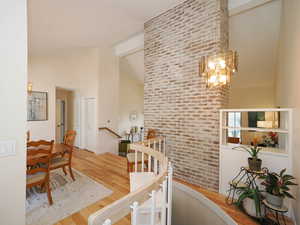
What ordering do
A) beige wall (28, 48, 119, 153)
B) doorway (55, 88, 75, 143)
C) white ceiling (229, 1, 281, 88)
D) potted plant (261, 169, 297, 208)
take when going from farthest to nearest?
doorway (55, 88, 75, 143) → beige wall (28, 48, 119, 153) → white ceiling (229, 1, 281, 88) → potted plant (261, 169, 297, 208)

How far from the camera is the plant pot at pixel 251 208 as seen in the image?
181 centimetres

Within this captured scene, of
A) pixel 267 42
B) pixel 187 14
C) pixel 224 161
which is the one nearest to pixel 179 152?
pixel 224 161

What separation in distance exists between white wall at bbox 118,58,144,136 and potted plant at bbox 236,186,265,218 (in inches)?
222

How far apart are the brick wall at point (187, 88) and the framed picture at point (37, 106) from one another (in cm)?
397

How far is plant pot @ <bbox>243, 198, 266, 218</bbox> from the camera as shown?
181 centimetres

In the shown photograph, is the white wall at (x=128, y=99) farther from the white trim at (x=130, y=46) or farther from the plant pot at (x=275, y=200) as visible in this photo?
the plant pot at (x=275, y=200)

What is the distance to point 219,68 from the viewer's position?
2260 mm

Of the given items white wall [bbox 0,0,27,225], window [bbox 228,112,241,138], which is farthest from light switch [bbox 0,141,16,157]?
window [bbox 228,112,241,138]

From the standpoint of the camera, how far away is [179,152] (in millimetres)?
3100

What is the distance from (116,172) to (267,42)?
488 cm

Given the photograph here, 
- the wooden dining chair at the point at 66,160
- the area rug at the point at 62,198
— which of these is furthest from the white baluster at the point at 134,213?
the wooden dining chair at the point at 66,160

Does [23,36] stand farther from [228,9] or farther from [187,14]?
[228,9]

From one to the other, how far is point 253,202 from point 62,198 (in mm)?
2719

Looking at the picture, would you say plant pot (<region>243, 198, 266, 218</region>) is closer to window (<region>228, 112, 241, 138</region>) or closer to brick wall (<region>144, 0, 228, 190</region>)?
brick wall (<region>144, 0, 228, 190</region>)
